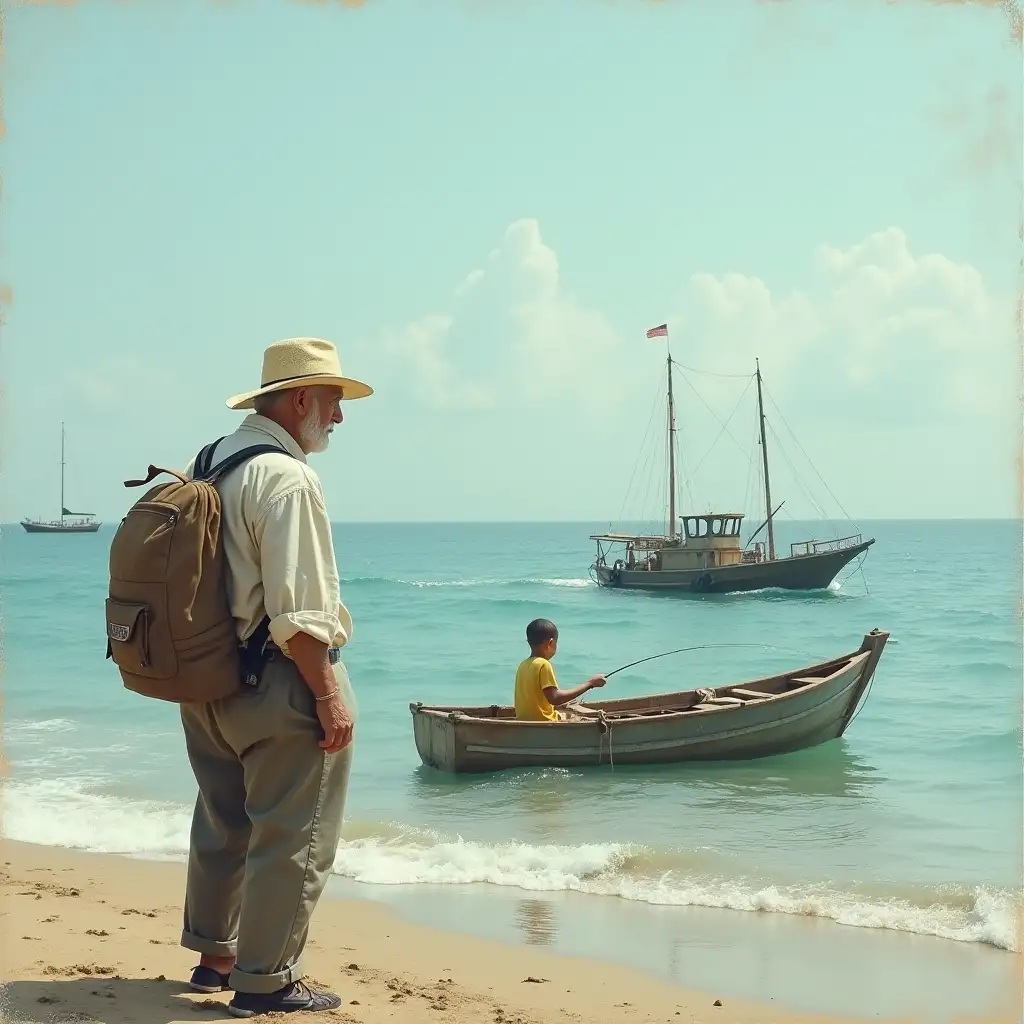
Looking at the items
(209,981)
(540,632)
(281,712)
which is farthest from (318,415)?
(540,632)

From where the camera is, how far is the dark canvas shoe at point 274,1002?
3621mm

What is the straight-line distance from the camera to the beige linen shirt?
3.46 m

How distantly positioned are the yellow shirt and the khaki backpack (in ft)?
24.6

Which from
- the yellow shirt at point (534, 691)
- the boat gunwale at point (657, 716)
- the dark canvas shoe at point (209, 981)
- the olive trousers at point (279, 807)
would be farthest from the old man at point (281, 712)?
the boat gunwale at point (657, 716)

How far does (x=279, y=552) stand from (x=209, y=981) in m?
1.61

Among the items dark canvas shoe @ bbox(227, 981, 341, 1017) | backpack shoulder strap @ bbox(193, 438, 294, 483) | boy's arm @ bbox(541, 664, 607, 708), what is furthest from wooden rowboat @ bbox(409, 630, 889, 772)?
backpack shoulder strap @ bbox(193, 438, 294, 483)

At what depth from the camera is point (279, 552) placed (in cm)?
347

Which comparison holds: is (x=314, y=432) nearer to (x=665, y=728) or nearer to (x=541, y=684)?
(x=541, y=684)

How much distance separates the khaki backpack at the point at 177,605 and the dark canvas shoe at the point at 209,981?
1123 millimetres

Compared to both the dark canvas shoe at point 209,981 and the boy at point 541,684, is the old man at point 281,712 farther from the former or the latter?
the boy at point 541,684

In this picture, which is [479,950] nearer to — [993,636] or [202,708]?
[202,708]

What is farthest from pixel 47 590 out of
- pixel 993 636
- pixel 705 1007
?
pixel 705 1007

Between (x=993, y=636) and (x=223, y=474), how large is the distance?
110 feet

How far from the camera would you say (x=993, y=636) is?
33688 millimetres
